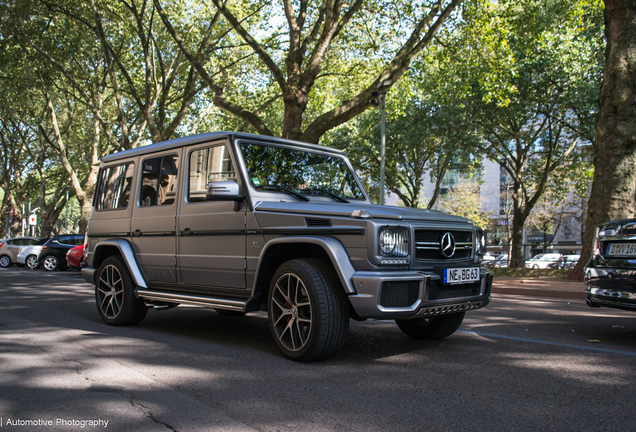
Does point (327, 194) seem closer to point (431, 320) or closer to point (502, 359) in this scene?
point (431, 320)

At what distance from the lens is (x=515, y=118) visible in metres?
25.8

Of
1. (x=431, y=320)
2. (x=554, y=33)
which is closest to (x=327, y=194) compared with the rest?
(x=431, y=320)

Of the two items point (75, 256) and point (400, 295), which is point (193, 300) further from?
point (75, 256)

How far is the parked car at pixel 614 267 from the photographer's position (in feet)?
18.2

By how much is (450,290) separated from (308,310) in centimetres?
125

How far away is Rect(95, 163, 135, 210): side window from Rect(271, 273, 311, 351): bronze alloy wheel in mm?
2977

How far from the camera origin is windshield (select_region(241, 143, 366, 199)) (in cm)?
569

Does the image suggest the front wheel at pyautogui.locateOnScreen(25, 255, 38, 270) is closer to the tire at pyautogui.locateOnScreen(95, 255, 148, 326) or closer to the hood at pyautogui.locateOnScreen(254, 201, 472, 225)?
the tire at pyautogui.locateOnScreen(95, 255, 148, 326)

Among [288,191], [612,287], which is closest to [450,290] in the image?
[288,191]

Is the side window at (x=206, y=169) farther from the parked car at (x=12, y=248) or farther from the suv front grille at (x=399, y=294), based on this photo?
the parked car at (x=12, y=248)

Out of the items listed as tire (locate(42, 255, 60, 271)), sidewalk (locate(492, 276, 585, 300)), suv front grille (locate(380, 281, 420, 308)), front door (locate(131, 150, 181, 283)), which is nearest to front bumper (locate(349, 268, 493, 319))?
suv front grille (locate(380, 281, 420, 308))

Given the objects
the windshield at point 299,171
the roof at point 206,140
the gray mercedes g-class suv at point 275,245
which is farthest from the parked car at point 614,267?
the roof at point 206,140

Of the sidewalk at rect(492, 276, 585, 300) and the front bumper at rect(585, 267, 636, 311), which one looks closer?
the front bumper at rect(585, 267, 636, 311)

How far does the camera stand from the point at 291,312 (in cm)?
479
